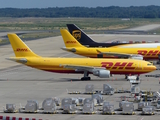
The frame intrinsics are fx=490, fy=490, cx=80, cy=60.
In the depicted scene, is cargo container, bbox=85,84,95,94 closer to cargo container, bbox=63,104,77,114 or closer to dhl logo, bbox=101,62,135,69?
cargo container, bbox=63,104,77,114

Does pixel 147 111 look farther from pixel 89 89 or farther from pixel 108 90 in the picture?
pixel 89 89

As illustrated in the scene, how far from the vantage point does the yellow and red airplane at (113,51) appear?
93.5 metres

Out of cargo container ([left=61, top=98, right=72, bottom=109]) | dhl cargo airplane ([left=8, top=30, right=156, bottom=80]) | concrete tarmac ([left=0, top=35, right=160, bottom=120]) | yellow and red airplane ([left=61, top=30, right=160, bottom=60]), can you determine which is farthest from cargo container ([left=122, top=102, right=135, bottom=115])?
yellow and red airplane ([left=61, top=30, right=160, bottom=60])

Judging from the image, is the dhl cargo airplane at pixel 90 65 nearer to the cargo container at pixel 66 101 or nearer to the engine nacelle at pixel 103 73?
the engine nacelle at pixel 103 73

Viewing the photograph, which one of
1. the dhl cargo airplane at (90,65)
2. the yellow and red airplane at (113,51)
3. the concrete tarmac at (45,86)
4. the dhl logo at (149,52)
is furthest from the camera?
the yellow and red airplane at (113,51)

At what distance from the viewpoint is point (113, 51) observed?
309 ft

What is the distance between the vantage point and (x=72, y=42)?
95250 mm

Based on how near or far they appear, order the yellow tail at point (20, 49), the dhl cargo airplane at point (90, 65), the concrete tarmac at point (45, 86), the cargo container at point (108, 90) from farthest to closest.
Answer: the yellow tail at point (20, 49) → the dhl cargo airplane at point (90, 65) → the cargo container at point (108, 90) → the concrete tarmac at point (45, 86)

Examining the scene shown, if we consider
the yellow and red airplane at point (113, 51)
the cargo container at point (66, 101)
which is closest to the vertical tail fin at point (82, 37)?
the yellow and red airplane at point (113, 51)

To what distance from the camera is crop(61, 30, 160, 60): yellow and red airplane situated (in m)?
93.5

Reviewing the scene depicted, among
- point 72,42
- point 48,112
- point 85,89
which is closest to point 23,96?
point 85,89

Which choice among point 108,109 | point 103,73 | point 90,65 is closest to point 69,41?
point 90,65

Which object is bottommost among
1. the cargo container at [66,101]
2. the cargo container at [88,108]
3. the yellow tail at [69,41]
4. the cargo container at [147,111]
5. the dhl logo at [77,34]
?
the cargo container at [147,111]

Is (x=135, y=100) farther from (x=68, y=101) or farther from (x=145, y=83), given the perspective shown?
(x=145, y=83)
